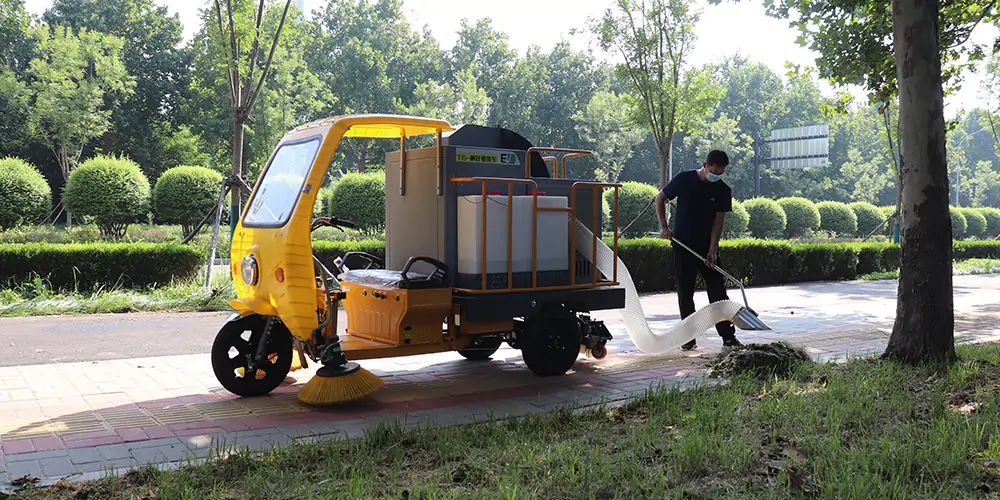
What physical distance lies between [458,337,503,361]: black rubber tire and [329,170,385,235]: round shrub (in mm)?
14302

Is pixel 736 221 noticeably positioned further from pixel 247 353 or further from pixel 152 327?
pixel 247 353

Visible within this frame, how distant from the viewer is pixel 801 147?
37.1 meters

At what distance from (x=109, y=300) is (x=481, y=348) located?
6.37 m

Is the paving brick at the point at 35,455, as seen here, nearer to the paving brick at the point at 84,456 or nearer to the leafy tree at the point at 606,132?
the paving brick at the point at 84,456

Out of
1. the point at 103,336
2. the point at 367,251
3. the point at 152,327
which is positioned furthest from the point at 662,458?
the point at 367,251

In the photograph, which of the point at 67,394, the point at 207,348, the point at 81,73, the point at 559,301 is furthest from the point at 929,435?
the point at 81,73

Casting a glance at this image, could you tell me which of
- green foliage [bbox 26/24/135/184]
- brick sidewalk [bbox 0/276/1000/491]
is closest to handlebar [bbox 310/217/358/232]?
brick sidewalk [bbox 0/276/1000/491]

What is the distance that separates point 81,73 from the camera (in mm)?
33438

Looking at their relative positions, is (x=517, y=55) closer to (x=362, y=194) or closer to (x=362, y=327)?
(x=362, y=194)

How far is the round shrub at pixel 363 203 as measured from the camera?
2153 cm

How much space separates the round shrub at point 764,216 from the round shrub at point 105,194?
24514 millimetres

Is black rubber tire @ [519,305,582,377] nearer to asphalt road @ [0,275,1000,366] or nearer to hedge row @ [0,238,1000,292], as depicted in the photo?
hedge row @ [0,238,1000,292]

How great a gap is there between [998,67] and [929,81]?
3065 centimetres

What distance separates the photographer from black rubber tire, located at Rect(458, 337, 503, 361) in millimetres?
6654
